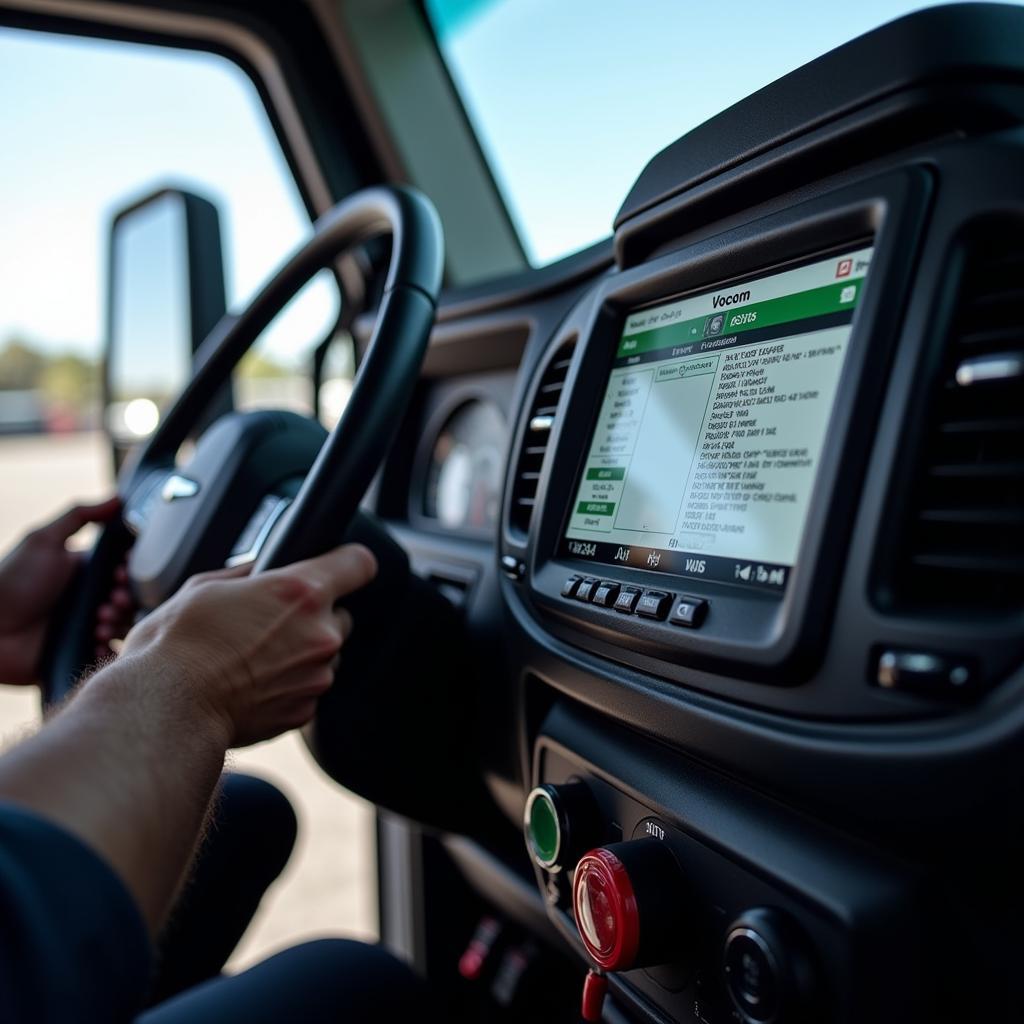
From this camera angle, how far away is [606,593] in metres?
0.66

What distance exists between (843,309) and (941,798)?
27cm

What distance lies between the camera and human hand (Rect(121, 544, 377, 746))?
1.94ft

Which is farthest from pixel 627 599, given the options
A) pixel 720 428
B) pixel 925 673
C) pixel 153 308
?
pixel 153 308

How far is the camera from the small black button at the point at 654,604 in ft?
1.95

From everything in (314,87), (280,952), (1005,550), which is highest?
(314,87)

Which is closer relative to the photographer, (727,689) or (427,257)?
(727,689)

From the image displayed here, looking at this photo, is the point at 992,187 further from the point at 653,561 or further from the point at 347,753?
the point at 347,753

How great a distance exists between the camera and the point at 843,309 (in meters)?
0.53

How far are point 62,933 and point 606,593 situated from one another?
0.40 meters

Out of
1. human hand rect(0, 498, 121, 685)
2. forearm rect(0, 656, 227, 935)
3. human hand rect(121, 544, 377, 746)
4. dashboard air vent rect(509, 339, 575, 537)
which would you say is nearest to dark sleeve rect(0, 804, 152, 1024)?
forearm rect(0, 656, 227, 935)

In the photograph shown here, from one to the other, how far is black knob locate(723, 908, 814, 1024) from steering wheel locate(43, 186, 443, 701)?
0.40 meters

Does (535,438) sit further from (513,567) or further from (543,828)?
(543,828)

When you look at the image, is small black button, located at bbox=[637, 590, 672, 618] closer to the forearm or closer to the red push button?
the red push button

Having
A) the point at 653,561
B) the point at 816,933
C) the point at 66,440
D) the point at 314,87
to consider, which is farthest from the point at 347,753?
the point at 66,440
